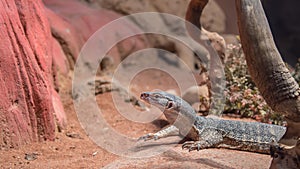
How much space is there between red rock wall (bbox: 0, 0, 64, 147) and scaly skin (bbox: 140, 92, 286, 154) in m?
1.21

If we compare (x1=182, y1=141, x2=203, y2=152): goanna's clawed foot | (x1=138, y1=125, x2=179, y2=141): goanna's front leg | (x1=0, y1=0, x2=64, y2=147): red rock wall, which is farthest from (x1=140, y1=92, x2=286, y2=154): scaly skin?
(x1=0, y1=0, x2=64, y2=147): red rock wall

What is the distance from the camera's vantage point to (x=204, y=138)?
16.5ft

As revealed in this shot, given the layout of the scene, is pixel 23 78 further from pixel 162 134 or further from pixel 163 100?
pixel 162 134

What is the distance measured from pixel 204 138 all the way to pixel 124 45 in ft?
16.7

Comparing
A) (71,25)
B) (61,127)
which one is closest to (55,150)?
(61,127)

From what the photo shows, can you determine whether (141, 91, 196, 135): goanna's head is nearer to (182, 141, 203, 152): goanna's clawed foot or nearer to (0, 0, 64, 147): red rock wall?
(182, 141, 203, 152): goanna's clawed foot

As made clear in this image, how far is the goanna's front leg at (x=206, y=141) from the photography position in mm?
4797

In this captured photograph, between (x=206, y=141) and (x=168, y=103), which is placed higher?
(x=168, y=103)

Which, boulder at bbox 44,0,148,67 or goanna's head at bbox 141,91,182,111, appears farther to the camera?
boulder at bbox 44,0,148,67

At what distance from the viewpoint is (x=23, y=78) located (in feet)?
16.2

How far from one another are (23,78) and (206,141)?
2.17 meters

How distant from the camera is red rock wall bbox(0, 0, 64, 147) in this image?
4719 mm

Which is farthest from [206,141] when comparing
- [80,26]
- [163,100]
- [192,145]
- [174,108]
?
[80,26]

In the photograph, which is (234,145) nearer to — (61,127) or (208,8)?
(61,127)
